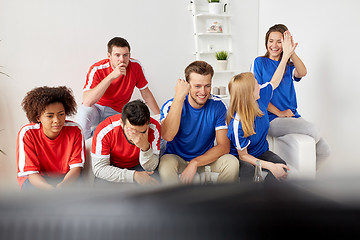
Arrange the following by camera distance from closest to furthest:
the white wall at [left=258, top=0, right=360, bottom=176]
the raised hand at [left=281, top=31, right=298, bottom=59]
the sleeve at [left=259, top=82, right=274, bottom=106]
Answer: the sleeve at [left=259, top=82, right=274, bottom=106] → the raised hand at [left=281, top=31, right=298, bottom=59] → the white wall at [left=258, top=0, right=360, bottom=176]

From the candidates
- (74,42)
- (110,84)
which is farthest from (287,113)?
(74,42)

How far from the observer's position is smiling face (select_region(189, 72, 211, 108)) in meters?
2.15

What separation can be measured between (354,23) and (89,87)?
79.7 inches

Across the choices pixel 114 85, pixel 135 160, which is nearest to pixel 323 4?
pixel 114 85

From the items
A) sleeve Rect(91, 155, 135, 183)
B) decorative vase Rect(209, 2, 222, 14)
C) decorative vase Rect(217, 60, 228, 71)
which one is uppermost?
decorative vase Rect(209, 2, 222, 14)

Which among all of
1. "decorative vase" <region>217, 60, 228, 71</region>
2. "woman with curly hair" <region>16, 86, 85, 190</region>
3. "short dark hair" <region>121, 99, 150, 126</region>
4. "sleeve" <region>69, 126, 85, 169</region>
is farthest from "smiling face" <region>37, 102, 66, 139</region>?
"decorative vase" <region>217, 60, 228, 71</region>

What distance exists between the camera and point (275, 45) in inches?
107

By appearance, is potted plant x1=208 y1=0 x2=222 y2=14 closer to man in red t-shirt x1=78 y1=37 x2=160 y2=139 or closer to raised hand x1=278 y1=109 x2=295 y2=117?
man in red t-shirt x1=78 y1=37 x2=160 y2=139

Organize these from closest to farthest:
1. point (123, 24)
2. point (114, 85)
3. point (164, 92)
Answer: point (114, 85), point (123, 24), point (164, 92)

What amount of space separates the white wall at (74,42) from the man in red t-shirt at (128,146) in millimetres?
1197

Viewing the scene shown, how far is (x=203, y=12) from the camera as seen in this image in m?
3.92

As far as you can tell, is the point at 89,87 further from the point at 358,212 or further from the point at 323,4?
the point at 358,212

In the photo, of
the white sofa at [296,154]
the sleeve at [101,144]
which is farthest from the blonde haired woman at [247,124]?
the sleeve at [101,144]

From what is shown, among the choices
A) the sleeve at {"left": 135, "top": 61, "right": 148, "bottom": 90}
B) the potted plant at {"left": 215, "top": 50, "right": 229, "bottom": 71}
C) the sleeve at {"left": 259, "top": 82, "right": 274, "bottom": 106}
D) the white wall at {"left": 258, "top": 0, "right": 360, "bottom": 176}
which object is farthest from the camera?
the potted plant at {"left": 215, "top": 50, "right": 229, "bottom": 71}
